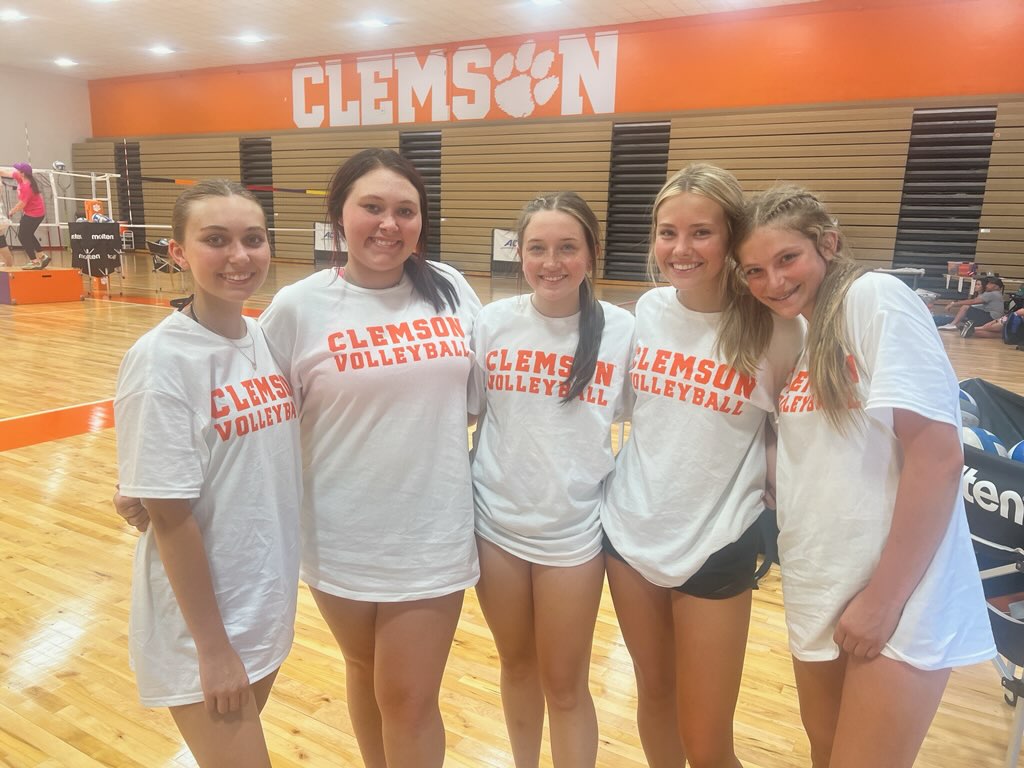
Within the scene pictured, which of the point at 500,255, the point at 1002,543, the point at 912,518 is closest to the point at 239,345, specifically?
the point at 912,518

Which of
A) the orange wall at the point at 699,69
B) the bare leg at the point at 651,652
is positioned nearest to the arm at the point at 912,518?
the bare leg at the point at 651,652

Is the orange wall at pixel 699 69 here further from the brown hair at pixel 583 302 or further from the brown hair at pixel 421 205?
the brown hair at pixel 421 205

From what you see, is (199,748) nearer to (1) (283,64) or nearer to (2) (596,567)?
(2) (596,567)

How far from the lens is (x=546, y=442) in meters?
1.56

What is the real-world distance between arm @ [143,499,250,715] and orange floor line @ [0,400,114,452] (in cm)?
391

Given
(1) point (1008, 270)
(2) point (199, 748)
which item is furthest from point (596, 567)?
(1) point (1008, 270)

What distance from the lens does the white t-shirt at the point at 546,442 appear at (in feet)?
5.08

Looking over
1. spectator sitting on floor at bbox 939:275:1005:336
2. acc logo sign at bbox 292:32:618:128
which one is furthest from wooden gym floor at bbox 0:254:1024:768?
acc logo sign at bbox 292:32:618:128

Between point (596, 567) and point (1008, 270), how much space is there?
9817 mm

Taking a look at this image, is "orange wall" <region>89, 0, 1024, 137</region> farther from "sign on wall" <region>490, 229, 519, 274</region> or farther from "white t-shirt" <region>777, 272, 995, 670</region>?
"white t-shirt" <region>777, 272, 995, 670</region>

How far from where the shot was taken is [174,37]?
12.4 meters

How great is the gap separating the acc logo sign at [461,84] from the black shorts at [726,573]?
1062cm

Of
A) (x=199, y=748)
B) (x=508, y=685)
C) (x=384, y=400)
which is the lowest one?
(x=508, y=685)

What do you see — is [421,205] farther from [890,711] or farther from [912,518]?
[890,711]
